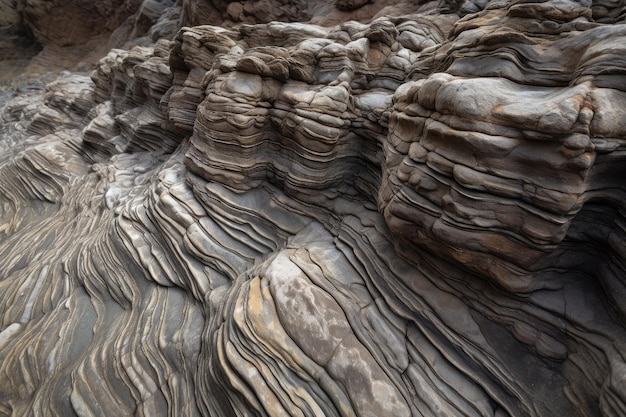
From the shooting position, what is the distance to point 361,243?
3.87m

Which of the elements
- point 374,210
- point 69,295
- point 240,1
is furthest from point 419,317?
point 240,1

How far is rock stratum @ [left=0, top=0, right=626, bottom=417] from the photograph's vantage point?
8.01 feet

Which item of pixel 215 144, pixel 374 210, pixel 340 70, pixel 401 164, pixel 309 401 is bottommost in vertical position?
pixel 309 401

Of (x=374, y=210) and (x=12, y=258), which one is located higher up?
(x=374, y=210)

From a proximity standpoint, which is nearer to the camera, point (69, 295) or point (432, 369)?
point (432, 369)

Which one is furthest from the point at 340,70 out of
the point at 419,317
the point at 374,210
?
the point at 419,317

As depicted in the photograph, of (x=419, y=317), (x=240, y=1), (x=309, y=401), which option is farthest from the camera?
(x=240, y=1)

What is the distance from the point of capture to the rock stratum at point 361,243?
8.01 feet

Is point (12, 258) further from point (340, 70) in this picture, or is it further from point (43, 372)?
point (340, 70)

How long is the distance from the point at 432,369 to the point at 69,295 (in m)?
5.91

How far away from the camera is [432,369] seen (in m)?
2.85

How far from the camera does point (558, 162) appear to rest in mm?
2240

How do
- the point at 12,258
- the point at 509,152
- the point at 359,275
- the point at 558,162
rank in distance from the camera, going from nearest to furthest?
1. the point at 558,162
2. the point at 509,152
3. the point at 359,275
4. the point at 12,258

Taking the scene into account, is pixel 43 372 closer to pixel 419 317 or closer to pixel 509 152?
pixel 419 317
